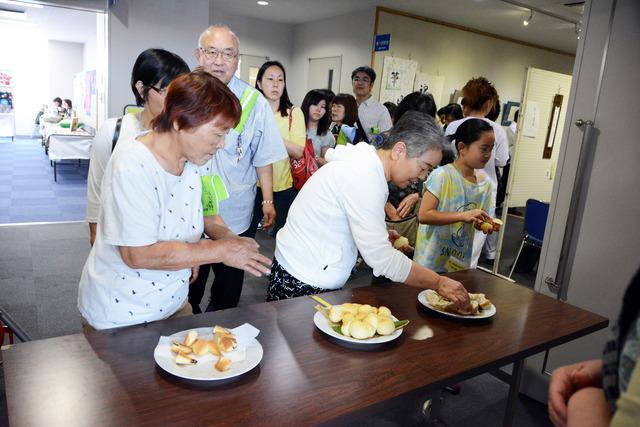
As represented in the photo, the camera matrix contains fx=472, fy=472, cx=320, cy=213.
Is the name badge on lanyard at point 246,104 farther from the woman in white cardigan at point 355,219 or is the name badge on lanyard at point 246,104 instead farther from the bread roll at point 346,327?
the bread roll at point 346,327

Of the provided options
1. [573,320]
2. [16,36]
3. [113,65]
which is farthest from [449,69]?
[16,36]

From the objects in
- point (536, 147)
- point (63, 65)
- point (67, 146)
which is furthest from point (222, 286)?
point (63, 65)

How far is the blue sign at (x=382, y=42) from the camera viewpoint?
6.97 m

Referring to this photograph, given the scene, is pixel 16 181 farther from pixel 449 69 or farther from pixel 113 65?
pixel 449 69

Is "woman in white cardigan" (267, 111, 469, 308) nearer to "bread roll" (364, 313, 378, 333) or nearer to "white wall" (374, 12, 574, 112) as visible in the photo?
"bread roll" (364, 313, 378, 333)

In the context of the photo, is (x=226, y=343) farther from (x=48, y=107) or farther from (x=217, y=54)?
(x=48, y=107)

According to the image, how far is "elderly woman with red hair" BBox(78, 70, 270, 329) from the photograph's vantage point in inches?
50.5

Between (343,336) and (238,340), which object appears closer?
(238,340)

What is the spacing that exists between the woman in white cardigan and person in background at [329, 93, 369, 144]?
2551 mm

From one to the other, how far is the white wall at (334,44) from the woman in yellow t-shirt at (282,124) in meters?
4.16

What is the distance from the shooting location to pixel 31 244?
14.9 ft

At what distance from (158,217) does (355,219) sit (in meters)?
0.66

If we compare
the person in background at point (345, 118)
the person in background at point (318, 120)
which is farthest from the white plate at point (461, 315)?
the person in background at point (345, 118)

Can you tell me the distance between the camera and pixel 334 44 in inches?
320
